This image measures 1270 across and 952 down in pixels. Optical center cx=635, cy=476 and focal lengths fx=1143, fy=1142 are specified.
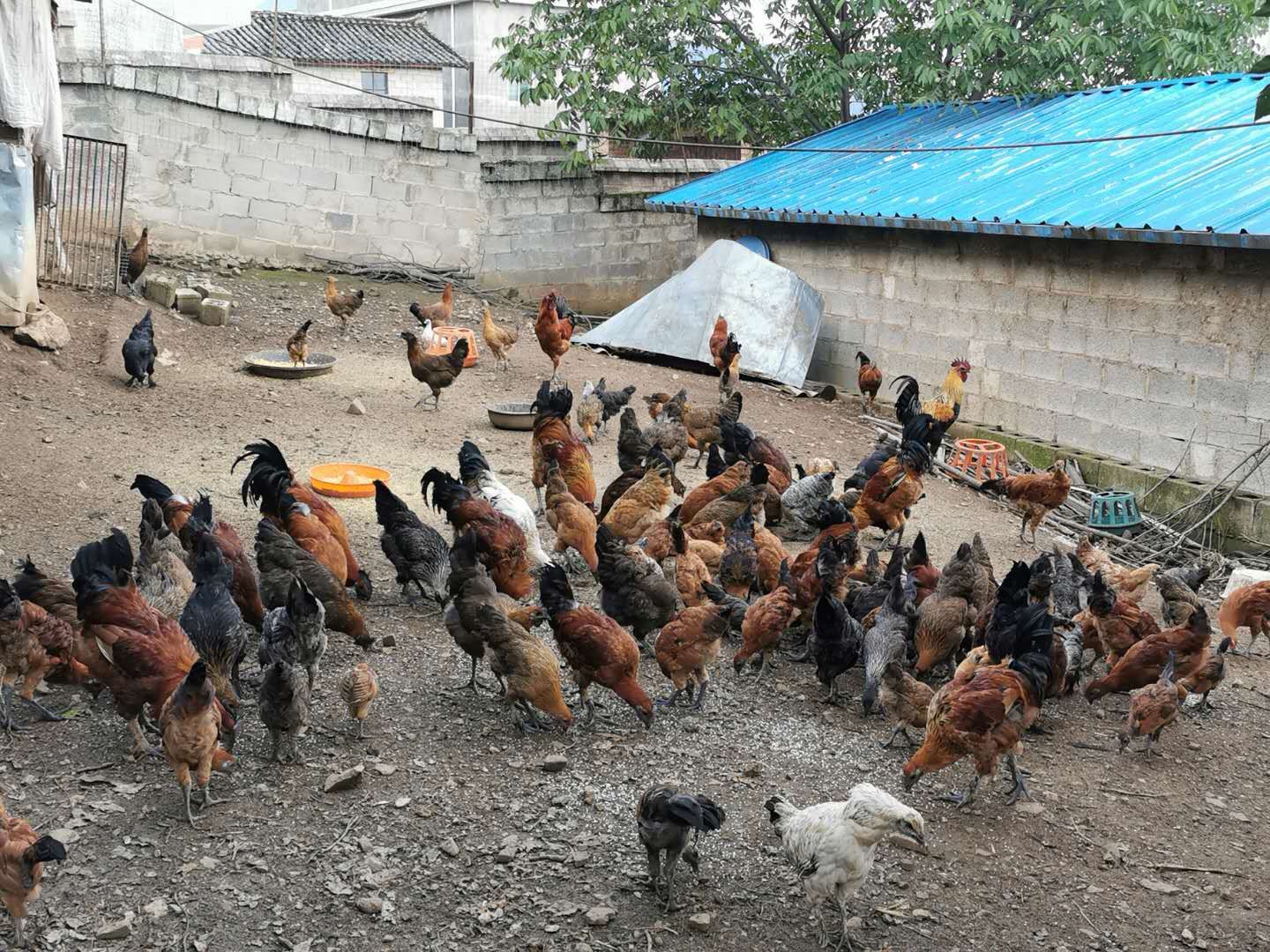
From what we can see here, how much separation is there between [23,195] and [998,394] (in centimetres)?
1162

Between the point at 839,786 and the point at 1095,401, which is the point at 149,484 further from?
the point at 1095,401

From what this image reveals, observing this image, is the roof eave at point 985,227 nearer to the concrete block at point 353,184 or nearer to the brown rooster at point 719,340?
the brown rooster at point 719,340

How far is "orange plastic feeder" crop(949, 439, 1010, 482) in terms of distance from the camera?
12.8 m

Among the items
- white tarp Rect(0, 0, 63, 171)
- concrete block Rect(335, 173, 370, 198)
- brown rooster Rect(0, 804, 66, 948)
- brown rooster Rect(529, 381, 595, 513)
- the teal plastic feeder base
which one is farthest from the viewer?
concrete block Rect(335, 173, 370, 198)

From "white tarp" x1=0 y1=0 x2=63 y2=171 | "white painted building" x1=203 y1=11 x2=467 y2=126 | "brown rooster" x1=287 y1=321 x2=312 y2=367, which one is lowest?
"brown rooster" x1=287 y1=321 x2=312 y2=367

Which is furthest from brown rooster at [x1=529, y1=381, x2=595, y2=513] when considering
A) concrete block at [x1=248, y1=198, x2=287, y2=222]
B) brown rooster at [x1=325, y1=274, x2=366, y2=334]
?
concrete block at [x1=248, y1=198, x2=287, y2=222]

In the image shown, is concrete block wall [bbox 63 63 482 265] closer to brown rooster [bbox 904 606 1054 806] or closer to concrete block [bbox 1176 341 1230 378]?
concrete block [bbox 1176 341 1230 378]

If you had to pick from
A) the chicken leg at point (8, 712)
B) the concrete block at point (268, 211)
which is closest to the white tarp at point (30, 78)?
→ the concrete block at point (268, 211)

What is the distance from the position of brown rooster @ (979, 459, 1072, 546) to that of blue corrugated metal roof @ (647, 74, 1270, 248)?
9.33 feet

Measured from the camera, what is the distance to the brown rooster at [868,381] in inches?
606

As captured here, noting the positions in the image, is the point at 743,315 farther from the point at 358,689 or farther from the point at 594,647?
the point at 358,689

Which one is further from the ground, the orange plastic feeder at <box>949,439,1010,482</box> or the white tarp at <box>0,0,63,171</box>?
the white tarp at <box>0,0,63,171</box>

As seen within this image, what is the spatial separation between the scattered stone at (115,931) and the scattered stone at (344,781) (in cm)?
125

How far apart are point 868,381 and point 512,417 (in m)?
5.27
